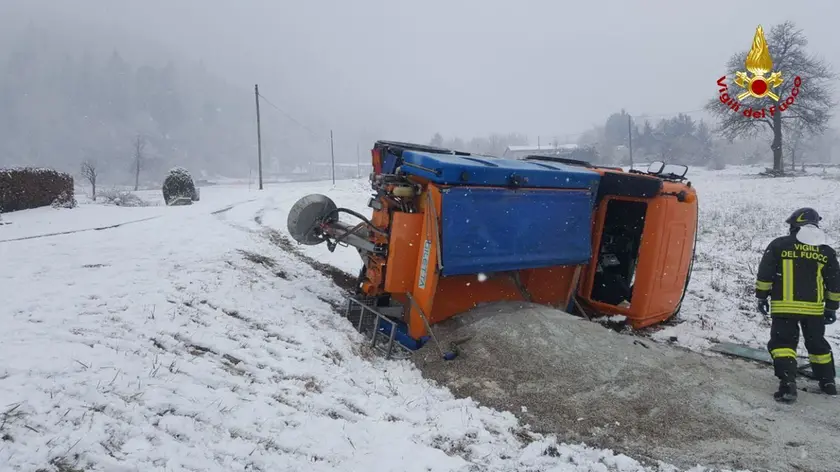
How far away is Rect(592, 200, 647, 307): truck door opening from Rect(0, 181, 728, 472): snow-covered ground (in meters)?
3.52

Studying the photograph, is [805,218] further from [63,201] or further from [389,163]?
[63,201]

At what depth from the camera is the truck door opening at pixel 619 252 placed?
7.18 metres

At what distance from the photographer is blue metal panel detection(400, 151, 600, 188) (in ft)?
16.3

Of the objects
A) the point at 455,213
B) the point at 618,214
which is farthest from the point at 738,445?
the point at 618,214

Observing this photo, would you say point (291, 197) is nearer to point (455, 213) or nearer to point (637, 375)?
point (455, 213)

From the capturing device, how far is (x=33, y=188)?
1525cm

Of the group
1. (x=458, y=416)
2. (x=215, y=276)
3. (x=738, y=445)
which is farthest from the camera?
(x=215, y=276)

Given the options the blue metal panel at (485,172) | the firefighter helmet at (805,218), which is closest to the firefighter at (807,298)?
the firefighter helmet at (805,218)

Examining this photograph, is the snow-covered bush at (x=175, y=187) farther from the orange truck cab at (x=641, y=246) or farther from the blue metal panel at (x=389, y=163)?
the orange truck cab at (x=641, y=246)

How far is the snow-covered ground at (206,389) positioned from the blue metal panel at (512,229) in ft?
4.28

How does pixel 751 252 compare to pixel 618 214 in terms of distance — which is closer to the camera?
pixel 618 214

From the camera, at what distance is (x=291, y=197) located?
2052 centimetres

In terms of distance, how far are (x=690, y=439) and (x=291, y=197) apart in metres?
18.5

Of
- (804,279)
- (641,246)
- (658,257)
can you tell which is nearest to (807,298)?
(804,279)
